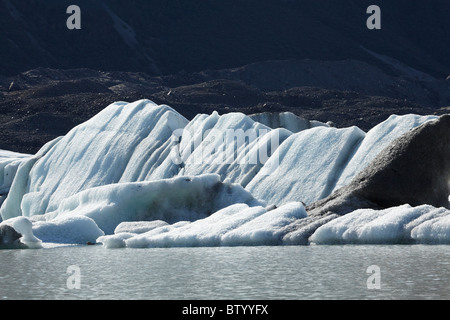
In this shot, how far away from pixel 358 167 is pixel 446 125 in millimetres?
3748

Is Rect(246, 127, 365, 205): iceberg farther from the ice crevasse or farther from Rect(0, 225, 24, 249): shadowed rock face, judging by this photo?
Rect(0, 225, 24, 249): shadowed rock face

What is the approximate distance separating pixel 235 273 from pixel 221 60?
91.8 metres

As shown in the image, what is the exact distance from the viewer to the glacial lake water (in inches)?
403

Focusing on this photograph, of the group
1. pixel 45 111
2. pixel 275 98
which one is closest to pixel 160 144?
pixel 45 111

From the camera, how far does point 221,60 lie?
103 m

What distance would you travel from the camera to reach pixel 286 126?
31.2 meters

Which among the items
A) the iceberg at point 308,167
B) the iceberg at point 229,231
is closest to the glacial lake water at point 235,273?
the iceberg at point 229,231

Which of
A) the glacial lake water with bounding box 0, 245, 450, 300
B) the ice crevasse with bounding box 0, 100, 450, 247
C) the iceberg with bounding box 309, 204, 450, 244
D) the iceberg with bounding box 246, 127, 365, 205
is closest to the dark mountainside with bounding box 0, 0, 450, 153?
the ice crevasse with bounding box 0, 100, 450, 247

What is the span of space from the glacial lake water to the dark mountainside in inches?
1841

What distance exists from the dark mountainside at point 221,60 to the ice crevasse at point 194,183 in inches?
1346

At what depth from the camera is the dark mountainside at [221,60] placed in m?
72.4

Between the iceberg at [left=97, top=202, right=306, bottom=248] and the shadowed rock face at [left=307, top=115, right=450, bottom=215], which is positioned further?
the shadowed rock face at [left=307, top=115, right=450, bottom=215]

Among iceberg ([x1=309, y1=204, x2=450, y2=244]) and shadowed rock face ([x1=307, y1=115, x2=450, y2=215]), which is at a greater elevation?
shadowed rock face ([x1=307, y1=115, x2=450, y2=215])

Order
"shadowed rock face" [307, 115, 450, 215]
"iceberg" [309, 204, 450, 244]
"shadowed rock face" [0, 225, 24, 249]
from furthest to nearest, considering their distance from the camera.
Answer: "shadowed rock face" [0, 225, 24, 249]
"shadowed rock face" [307, 115, 450, 215]
"iceberg" [309, 204, 450, 244]
